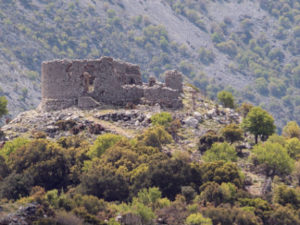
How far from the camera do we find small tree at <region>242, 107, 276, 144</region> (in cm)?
10306

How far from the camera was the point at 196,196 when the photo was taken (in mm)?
84188

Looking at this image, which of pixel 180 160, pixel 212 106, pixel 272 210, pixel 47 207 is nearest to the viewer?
pixel 47 207

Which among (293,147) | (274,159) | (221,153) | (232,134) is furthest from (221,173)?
(293,147)

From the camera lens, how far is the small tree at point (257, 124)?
103062mm

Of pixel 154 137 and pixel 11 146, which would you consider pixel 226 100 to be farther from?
pixel 11 146

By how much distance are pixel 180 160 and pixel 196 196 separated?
237 inches

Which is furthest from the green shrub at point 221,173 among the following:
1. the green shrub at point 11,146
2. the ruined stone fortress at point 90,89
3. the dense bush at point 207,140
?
the green shrub at point 11,146

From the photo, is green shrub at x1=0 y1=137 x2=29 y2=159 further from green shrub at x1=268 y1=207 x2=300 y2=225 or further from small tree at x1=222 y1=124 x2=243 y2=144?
green shrub at x1=268 y1=207 x2=300 y2=225

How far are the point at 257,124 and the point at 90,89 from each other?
21.8 m

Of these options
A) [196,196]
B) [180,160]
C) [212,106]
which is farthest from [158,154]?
[212,106]

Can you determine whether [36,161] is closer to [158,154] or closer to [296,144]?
[158,154]

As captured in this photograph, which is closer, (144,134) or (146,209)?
(146,209)

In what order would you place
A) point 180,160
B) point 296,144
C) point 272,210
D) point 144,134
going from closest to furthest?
1. point 272,210
2. point 180,160
3. point 144,134
4. point 296,144

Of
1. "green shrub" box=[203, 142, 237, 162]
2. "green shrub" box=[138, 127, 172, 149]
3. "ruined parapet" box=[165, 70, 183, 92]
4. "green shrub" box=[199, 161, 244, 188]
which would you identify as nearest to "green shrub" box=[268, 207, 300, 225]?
"green shrub" box=[199, 161, 244, 188]
